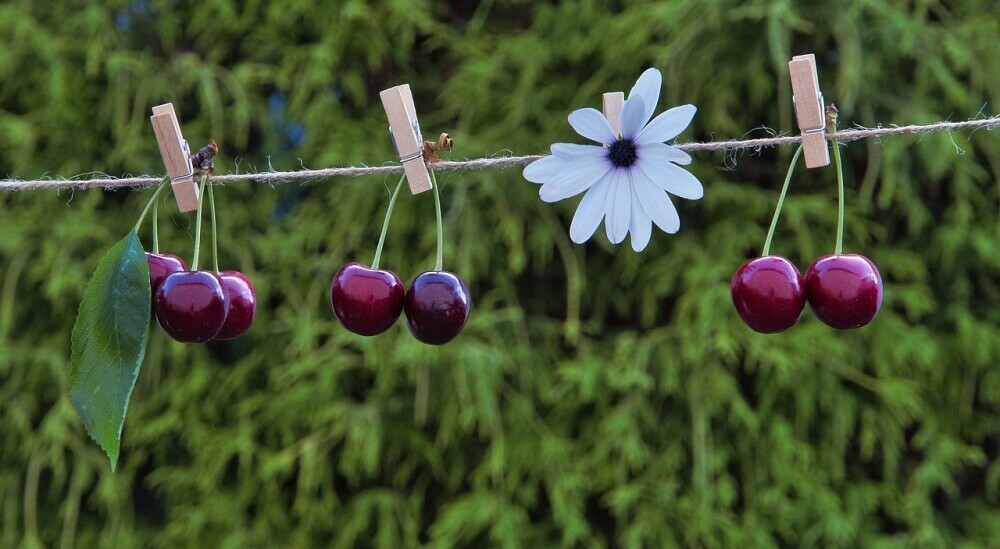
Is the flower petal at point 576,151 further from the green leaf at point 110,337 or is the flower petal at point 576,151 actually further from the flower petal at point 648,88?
the green leaf at point 110,337

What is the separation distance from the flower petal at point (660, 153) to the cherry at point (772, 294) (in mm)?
103

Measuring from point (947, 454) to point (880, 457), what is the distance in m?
0.11

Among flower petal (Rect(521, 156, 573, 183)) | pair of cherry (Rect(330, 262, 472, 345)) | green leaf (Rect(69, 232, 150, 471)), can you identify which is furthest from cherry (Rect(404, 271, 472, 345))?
green leaf (Rect(69, 232, 150, 471))

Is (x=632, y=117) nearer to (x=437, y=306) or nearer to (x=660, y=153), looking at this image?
(x=660, y=153)

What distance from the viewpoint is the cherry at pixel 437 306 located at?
31.0 inches

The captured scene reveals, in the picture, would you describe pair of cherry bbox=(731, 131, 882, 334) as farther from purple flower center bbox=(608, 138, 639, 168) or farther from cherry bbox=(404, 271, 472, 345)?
cherry bbox=(404, 271, 472, 345)

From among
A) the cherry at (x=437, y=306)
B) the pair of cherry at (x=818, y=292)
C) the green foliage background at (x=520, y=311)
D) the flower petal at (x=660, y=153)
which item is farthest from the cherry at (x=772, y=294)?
the green foliage background at (x=520, y=311)

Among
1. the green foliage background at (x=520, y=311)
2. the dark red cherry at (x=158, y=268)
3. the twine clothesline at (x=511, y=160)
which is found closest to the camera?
the twine clothesline at (x=511, y=160)

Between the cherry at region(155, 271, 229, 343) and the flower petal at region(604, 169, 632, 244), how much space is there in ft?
1.04

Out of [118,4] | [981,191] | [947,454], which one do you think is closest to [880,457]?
[947,454]

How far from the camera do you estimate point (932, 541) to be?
4.55 ft

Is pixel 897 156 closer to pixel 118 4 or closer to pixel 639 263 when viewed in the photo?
pixel 639 263

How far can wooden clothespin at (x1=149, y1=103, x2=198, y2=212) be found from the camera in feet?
2.54

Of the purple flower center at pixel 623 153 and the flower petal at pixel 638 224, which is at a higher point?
the purple flower center at pixel 623 153
